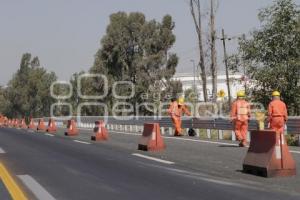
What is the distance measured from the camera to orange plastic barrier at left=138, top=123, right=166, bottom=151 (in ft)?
57.1

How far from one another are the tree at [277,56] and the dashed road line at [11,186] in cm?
1403

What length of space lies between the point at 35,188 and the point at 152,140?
8.07 m

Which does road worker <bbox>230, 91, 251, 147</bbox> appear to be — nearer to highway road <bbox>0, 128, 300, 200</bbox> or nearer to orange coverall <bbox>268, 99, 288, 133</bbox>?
highway road <bbox>0, 128, 300, 200</bbox>

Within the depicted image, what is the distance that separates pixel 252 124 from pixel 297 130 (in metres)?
3.32

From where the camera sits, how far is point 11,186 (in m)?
9.89

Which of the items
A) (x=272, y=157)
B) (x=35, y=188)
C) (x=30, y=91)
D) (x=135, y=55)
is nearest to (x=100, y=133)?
(x=272, y=157)

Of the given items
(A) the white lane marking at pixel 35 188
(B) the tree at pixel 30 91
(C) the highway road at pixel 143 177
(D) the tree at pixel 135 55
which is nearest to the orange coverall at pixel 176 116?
(C) the highway road at pixel 143 177

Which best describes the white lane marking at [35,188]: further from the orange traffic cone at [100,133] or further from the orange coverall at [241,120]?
the orange traffic cone at [100,133]

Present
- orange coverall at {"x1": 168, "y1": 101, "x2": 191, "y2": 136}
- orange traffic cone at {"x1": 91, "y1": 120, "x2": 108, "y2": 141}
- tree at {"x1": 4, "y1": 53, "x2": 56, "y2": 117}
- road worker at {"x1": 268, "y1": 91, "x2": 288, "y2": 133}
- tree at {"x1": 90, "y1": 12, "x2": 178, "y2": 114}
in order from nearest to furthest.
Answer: road worker at {"x1": 268, "y1": 91, "x2": 288, "y2": 133} < orange traffic cone at {"x1": 91, "y1": 120, "x2": 108, "y2": 141} < orange coverall at {"x1": 168, "y1": 101, "x2": 191, "y2": 136} < tree at {"x1": 90, "y1": 12, "x2": 178, "y2": 114} < tree at {"x1": 4, "y1": 53, "x2": 56, "y2": 117}

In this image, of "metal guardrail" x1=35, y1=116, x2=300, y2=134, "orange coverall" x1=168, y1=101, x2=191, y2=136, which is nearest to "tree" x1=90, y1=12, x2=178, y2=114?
"metal guardrail" x1=35, y1=116, x2=300, y2=134

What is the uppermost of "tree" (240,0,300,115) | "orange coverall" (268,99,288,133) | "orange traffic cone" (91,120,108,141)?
"tree" (240,0,300,115)

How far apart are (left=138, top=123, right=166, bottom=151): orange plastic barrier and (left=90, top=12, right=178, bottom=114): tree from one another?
4020 cm

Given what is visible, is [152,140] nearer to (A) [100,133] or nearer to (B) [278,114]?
(B) [278,114]

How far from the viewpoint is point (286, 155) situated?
10.6 meters
